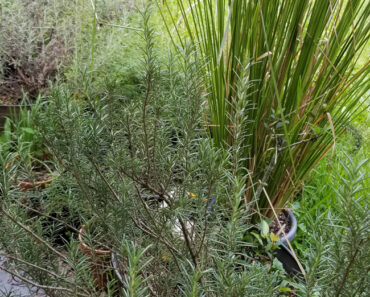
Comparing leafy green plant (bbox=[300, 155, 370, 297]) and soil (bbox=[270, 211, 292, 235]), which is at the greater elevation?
leafy green plant (bbox=[300, 155, 370, 297])

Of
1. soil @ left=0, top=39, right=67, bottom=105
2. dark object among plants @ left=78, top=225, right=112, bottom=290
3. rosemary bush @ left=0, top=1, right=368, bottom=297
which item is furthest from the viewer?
soil @ left=0, top=39, right=67, bottom=105

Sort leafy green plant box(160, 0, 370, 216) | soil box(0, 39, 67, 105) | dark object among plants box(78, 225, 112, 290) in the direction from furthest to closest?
soil box(0, 39, 67, 105), leafy green plant box(160, 0, 370, 216), dark object among plants box(78, 225, 112, 290)

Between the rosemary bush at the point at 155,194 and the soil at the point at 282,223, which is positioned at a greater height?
the rosemary bush at the point at 155,194

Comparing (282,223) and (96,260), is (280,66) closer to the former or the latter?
(282,223)

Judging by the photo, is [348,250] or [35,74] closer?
[348,250]

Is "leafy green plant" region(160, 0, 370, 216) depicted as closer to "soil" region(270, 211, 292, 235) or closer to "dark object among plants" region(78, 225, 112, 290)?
"soil" region(270, 211, 292, 235)

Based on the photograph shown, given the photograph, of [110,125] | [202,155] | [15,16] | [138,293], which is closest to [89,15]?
[15,16]

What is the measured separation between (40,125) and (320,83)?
979mm

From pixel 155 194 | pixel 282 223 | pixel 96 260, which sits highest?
pixel 155 194

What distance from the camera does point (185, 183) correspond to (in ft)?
2.50

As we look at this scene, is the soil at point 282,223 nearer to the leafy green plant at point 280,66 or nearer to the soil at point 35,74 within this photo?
the leafy green plant at point 280,66

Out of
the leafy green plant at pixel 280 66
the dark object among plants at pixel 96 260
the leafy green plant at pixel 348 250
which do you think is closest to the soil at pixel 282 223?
the leafy green plant at pixel 280 66

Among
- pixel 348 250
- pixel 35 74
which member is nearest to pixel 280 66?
pixel 348 250

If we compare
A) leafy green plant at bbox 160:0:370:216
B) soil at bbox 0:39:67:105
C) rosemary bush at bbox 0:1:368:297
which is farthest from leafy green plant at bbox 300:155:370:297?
soil at bbox 0:39:67:105
